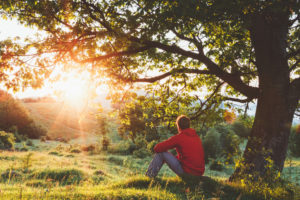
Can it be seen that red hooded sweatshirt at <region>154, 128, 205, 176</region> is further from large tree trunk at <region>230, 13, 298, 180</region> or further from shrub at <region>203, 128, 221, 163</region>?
shrub at <region>203, 128, 221, 163</region>

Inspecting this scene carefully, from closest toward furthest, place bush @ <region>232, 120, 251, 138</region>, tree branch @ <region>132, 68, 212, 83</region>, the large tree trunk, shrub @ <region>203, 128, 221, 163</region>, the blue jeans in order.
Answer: the blue jeans
the large tree trunk
tree branch @ <region>132, 68, 212, 83</region>
shrub @ <region>203, 128, 221, 163</region>
bush @ <region>232, 120, 251, 138</region>

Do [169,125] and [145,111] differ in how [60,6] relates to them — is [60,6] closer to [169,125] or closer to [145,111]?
[145,111]

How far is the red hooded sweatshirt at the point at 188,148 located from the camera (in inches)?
217

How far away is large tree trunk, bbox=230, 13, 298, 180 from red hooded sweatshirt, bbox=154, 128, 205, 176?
1225mm

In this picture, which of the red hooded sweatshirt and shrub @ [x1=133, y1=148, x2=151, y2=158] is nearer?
the red hooded sweatshirt

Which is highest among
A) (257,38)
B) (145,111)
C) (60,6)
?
(60,6)

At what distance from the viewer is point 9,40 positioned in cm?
652

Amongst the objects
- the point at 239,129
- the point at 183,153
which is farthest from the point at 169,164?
the point at 239,129

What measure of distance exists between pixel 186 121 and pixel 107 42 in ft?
11.1

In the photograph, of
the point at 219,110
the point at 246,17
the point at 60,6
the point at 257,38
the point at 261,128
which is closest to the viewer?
the point at 246,17

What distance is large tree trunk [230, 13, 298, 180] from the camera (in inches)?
232

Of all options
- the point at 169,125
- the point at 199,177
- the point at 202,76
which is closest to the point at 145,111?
the point at 169,125

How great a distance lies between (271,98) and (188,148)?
9.05ft

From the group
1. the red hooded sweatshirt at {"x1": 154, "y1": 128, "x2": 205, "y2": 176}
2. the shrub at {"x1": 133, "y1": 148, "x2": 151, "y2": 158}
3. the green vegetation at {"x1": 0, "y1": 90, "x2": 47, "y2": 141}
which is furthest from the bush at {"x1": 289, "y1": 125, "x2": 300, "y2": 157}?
the green vegetation at {"x1": 0, "y1": 90, "x2": 47, "y2": 141}
